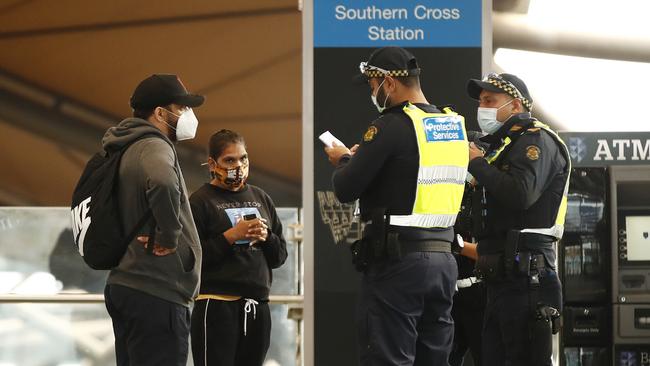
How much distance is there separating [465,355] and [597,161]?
1134 millimetres

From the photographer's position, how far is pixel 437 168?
351cm

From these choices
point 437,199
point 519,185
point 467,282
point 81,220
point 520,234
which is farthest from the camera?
point 467,282

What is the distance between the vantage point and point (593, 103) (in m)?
5.82

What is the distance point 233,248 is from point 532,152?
4.07 ft

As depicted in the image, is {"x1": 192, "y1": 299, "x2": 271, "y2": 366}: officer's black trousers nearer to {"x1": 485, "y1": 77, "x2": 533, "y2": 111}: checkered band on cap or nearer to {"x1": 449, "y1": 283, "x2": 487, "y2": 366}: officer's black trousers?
{"x1": 449, "y1": 283, "x2": 487, "y2": 366}: officer's black trousers

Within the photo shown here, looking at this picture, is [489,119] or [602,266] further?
[602,266]

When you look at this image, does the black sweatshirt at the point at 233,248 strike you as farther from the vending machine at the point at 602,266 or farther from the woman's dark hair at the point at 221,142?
the vending machine at the point at 602,266

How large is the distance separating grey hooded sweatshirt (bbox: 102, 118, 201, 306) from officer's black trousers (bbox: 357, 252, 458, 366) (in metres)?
0.59

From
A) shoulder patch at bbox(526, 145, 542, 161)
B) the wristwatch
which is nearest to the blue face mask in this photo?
shoulder patch at bbox(526, 145, 542, 161)

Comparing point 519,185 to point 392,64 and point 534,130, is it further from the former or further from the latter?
point 392,64

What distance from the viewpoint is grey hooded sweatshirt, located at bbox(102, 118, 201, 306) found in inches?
129

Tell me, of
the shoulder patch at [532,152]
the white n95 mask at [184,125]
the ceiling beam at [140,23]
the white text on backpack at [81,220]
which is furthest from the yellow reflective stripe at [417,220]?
the ceiling beam at [140,23]

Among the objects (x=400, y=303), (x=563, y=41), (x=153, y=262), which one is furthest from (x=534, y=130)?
(x=563, y=41)

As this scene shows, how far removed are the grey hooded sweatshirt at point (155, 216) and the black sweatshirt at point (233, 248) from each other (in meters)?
0.70
